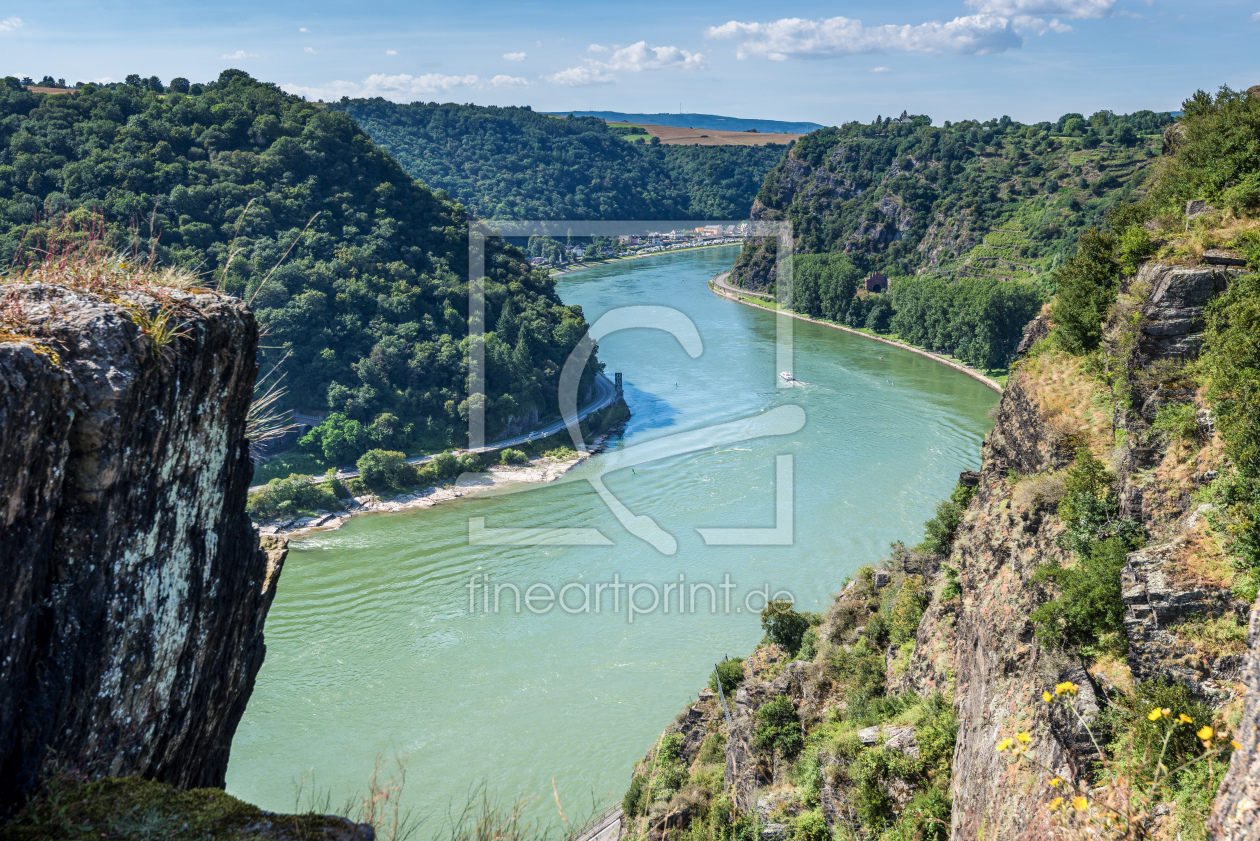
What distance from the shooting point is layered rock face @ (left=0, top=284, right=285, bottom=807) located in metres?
4.36

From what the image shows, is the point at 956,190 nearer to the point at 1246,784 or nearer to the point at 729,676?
the point at 729,676

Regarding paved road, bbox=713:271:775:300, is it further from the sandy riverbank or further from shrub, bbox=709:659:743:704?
shrub, bbox=709:659:743:704

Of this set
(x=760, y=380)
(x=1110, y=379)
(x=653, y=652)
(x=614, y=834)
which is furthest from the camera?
(x=760, y=380)

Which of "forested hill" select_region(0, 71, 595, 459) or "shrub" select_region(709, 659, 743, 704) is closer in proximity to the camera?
"shrub" select_region(709, 659, 743, 704)

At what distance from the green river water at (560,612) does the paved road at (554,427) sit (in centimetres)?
201

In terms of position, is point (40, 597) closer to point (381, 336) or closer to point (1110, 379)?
point (1110, 379)

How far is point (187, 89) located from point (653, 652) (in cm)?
5414

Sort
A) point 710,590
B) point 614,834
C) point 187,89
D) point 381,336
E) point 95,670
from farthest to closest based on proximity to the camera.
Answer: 1. point 187,89
2. point 381,336
3. point 710,590
4. point 614,834
5. point 95,670

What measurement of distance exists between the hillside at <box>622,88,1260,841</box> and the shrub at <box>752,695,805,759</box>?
0.04 meters

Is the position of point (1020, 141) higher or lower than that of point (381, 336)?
higher

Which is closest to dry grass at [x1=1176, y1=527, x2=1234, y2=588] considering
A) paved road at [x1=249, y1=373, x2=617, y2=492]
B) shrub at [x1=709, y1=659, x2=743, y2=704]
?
shrub at [x1=709, y1=659, x2=743, y2=704]

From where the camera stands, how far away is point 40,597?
4531 mm

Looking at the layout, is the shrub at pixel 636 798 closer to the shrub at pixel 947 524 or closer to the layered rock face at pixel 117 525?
the shrub at pixel 947 524

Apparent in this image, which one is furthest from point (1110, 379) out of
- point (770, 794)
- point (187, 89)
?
point (187, 89)
